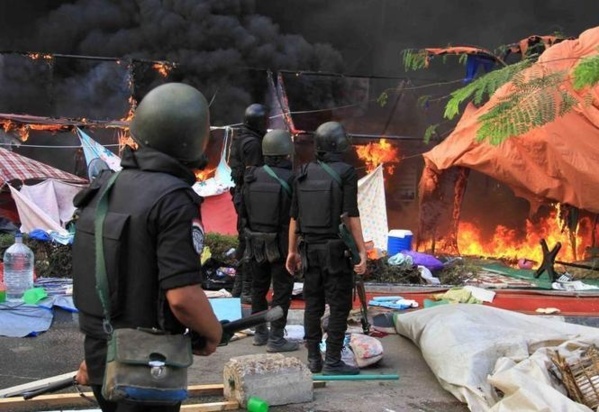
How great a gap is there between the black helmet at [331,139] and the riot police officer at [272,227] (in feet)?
2.17

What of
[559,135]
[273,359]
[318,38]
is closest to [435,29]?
[318,38]

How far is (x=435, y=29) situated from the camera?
553 inches

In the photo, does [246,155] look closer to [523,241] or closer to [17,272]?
[17,272]

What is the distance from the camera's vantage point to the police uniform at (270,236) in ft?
18.3

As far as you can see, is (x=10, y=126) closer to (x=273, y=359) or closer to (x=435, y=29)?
(x=273, y=359)

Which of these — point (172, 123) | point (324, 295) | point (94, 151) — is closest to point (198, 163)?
point (172, 123)

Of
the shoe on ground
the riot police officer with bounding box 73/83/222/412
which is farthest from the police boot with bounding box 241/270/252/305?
the riot police officer with bounding box 73/83/222/412

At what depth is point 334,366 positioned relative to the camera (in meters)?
4.91

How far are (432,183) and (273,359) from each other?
7.16m

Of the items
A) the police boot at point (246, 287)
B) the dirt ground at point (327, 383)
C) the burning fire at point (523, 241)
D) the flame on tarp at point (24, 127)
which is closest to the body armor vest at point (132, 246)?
the dirt ground at point (327, 383)

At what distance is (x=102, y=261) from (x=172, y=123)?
1.94 feet

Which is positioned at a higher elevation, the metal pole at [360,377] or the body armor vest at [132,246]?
the body armor vest at [132,246]

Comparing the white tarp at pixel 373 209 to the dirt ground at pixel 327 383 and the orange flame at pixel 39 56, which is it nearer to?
the dirt ground at pixel 327 383

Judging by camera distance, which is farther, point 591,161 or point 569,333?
point 591,161
